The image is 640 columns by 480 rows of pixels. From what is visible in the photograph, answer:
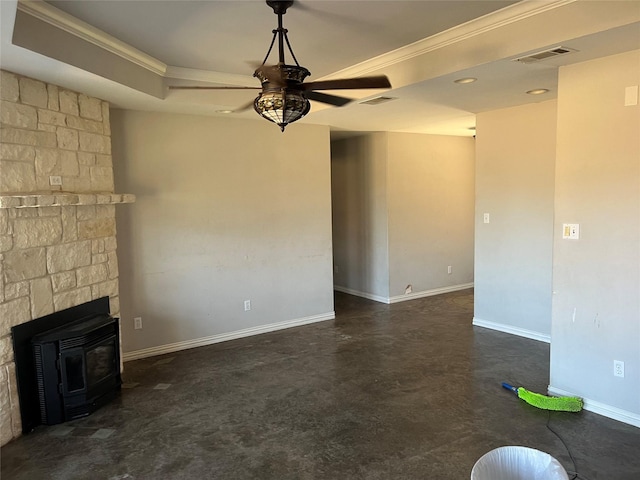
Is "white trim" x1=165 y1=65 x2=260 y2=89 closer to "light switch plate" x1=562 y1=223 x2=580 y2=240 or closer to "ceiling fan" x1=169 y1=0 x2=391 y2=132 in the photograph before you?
"ceiling fan" x1=169 y1=0 x2=391 y2=132

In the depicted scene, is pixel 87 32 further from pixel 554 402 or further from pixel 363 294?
pixel 363 294

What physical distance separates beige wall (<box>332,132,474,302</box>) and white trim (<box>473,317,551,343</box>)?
1.48m

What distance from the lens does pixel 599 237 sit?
10.2 feet

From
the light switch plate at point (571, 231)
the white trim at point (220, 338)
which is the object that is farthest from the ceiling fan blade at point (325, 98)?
the white trim at point (220, 338)

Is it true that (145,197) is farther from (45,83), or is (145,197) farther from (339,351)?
(339,351)

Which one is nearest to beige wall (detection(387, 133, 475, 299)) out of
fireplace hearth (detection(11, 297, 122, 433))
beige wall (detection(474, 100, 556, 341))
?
beige wall (detection(474, 100, 556, 341))

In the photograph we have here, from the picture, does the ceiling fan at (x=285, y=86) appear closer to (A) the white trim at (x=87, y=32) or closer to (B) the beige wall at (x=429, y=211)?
(A) the white trim at (x=87, y=32)

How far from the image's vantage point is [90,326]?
341cm

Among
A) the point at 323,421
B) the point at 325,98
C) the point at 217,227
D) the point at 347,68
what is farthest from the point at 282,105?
the point at 217,227

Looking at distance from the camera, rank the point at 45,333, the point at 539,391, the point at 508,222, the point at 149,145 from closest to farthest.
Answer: the point at 45,333 → the point at 539,391 → the point at 149,145 → the point at 508,222

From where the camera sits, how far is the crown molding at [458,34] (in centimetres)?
272

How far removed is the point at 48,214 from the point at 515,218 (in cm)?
452

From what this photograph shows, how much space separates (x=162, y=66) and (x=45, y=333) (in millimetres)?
→ 2354

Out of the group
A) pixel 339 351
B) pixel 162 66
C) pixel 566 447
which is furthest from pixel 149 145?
pixel 566 447
